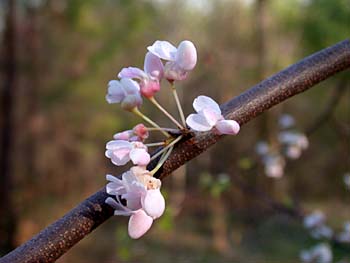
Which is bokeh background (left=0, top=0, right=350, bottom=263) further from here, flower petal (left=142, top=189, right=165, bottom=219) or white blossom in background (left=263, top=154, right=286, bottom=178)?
flower petal (left=142, top=189, right=165, bottom=219)

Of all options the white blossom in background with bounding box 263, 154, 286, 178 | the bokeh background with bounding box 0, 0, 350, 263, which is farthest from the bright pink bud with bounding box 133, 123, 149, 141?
the bokeh background with bounding box 0, 0, 350, 263

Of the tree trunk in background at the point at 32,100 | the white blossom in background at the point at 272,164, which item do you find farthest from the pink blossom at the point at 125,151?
the tree trunk in background at the point at 32,100

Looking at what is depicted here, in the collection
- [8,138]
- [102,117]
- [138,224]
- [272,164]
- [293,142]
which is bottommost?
[102,117]

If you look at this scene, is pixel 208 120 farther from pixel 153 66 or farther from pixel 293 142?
pixel 293 142

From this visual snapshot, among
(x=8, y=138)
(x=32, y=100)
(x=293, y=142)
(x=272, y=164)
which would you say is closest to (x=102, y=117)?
(x=32, y=100)

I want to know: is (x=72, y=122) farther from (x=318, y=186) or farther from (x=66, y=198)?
(x=318, y=186)

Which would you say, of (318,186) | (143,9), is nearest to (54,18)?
(143,9)

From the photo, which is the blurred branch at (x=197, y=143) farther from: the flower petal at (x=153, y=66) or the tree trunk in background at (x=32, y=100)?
the tree trunk in background at (x=32, y=100)
